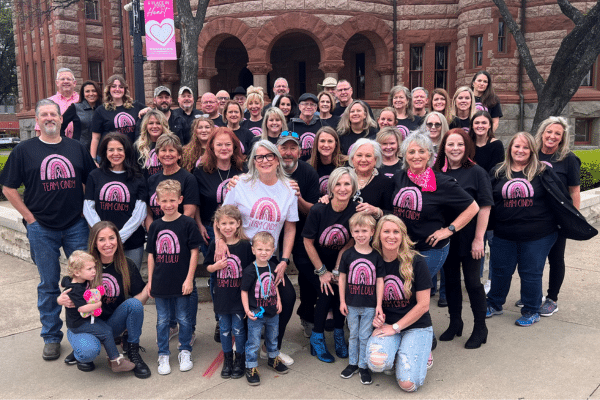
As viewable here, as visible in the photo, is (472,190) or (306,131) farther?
(306,131)

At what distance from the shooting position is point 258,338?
364 centimetres

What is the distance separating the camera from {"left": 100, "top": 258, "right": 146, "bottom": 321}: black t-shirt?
146 inches

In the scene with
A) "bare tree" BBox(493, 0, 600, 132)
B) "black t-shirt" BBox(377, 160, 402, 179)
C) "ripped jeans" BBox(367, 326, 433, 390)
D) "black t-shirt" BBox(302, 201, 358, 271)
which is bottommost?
"ripped jeans" BBox(367, 326, 433, 390)

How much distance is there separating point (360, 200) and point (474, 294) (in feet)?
4.08

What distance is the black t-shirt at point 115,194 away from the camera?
4.08 m

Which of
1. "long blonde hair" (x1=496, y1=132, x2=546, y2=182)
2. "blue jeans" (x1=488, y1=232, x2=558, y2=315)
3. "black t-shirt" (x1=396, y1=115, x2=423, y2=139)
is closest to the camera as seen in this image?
"long blonde hair" (x1=496, y1=132, x2=546, y2=182)

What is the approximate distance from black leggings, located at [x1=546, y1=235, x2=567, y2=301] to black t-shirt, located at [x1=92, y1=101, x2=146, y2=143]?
14.2 ft

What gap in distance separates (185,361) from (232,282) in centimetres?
70

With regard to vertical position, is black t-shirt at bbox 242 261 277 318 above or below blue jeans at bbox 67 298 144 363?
above

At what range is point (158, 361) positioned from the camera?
3.83m

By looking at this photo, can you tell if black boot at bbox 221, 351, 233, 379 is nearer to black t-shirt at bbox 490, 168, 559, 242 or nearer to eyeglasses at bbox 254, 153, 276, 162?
eyeglasses at bbox 254, 153, 276, 162

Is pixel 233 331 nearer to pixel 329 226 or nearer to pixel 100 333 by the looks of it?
pixel 100 333

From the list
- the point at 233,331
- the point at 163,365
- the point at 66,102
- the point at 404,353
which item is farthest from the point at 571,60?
the point at 163,365

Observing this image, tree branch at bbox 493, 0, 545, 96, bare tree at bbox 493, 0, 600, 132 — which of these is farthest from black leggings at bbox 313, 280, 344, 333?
tree branch at bbox 493, 0, 545, 96
